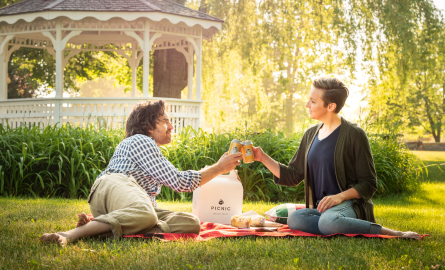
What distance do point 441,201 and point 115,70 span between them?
53.9ft

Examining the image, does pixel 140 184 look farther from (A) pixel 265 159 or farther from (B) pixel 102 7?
(B) pixel 102 7

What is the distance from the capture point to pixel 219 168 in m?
3.51

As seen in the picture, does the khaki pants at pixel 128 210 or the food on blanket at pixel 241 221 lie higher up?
the khaki pants at pixel 128 210

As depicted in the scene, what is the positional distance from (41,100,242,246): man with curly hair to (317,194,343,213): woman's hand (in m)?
0.79

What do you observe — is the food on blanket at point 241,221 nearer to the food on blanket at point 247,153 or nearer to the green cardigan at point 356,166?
the food on blanket at point 247,153

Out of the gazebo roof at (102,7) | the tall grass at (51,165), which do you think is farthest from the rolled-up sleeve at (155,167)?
the gazebo roof at (102,7)

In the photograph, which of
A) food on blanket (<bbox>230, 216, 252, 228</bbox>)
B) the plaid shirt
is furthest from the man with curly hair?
food on blanket (<bbox>230, 216, 252, 228</bbox>)

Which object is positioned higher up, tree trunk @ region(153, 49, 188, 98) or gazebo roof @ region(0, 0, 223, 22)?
gazebo roof @ region(0, 0, 223, 22)

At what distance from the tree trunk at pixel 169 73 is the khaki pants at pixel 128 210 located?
8.87 meters

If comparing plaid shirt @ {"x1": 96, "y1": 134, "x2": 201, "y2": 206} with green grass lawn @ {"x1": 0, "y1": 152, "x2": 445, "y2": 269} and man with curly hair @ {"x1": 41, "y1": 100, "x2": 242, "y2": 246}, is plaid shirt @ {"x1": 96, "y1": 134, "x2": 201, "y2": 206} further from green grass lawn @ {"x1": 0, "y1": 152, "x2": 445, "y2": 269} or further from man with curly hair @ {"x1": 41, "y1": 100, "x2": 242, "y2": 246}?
green grass lawn @ {"x1": 0, "y1": 152, "x2": 445, "y2": 269}

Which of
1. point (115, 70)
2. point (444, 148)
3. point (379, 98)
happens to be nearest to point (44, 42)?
point (115, 70)

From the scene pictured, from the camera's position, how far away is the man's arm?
3.49 metres

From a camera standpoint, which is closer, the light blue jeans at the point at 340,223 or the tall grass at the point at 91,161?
the light blue jeans at the point at 340,223

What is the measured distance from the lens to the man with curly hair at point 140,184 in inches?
A: 121
